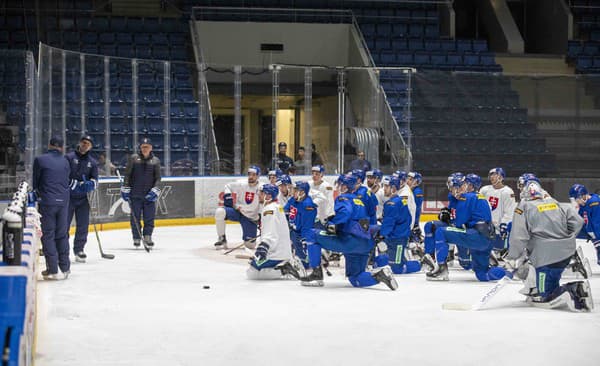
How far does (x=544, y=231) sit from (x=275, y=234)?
285cm

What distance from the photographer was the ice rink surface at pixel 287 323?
18.0 ft

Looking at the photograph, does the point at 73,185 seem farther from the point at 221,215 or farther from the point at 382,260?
the point at 382,260

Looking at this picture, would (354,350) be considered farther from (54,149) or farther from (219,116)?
(219,116)

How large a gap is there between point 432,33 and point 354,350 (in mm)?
18177

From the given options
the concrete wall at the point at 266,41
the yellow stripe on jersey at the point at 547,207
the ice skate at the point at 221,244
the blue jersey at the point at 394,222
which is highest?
the concrete wall at the point at 266,41

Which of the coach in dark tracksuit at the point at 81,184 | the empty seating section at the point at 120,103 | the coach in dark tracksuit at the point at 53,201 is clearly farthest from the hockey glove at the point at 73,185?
the empty seating section at the point at 120,103

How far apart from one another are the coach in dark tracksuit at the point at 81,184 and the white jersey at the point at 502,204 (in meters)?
4.49

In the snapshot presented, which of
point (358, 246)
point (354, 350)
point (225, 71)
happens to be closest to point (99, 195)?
point (225, 71)

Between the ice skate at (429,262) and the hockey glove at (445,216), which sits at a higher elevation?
the hockey glove at (445,216)

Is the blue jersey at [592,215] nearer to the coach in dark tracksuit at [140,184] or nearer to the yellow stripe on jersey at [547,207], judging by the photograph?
the yellow stripe on jersey at [547,207]

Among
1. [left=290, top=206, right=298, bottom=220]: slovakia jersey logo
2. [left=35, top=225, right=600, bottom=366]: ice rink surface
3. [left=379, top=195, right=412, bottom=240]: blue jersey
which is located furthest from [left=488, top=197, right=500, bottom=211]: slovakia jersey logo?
[left=290, top=206, right=298, bottom=220]: slovakia jersey logo

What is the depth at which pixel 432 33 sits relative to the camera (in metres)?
23.0

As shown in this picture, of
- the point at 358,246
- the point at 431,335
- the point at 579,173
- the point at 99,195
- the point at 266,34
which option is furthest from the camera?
the point at 266,34

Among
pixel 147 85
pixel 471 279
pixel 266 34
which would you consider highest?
pixel 266 34
